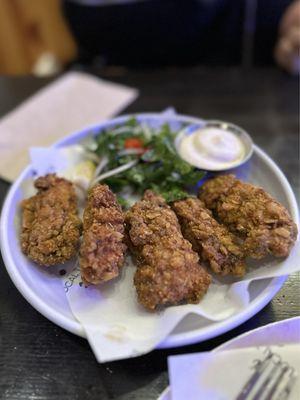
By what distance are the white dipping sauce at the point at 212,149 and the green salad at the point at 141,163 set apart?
6 cm

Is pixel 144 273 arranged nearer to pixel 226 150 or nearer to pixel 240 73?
pixel 226 150

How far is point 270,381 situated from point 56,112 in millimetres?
2658

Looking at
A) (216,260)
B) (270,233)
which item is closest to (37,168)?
(216,260)

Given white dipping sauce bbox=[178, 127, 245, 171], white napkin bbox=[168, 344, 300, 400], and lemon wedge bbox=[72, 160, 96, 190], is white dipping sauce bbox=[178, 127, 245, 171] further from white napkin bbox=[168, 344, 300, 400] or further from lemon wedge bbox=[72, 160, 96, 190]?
white napkin bbox=[168, 344, 300, 400]

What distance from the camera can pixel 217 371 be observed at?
1410mm

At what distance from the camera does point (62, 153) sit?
2.44 m

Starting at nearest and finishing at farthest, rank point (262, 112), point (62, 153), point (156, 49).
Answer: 1. point (62, 153)
2. point (262, 112)
3. point (156, 49)

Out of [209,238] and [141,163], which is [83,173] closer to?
[141,163]

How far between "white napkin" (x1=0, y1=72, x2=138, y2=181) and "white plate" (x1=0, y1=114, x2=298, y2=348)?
70cm

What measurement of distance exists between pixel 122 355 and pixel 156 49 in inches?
140

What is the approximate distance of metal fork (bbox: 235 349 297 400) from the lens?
4.41 ft

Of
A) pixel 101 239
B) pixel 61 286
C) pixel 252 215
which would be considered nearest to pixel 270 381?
pixel 252 215

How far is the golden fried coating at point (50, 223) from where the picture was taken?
1801 millimetres

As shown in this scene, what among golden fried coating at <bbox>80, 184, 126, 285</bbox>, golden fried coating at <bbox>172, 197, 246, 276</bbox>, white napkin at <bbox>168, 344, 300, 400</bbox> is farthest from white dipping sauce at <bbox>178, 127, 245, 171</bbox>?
white napkin at <bbox>168, 344, 300, 400</bbox>
